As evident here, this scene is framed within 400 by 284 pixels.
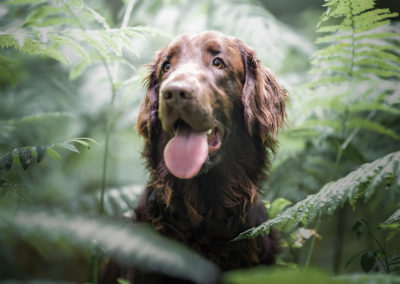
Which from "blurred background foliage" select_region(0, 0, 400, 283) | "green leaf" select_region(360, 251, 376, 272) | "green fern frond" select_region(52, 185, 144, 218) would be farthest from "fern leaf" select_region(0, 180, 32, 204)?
"green leaf" select_region(360, 251, 376, 272)

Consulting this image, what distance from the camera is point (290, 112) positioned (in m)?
3.14

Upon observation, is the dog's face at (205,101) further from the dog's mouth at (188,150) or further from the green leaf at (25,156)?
the green leaf at (25,156)

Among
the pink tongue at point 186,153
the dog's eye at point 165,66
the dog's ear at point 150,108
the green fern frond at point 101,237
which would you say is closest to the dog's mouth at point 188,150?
the pink tongue at point 186,153

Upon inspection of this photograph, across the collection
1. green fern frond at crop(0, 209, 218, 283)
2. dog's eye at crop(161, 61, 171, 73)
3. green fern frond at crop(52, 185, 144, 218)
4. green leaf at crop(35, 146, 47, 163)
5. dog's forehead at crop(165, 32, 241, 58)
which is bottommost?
green fern frond at crop(52, 185, 144, 218)

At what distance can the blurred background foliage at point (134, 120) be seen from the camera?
1.17m

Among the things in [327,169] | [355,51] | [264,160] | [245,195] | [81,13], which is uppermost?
[355,51]

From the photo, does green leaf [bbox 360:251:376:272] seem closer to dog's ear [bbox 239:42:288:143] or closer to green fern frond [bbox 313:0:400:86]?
dog's ear [bbox 239:42:288:143]

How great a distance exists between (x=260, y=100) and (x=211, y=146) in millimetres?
505

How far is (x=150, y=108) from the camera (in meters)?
2.43

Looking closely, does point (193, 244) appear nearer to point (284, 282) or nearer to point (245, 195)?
point (245, 195)

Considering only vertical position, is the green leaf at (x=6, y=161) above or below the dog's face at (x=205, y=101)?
below

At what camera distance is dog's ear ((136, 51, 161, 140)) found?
238cm

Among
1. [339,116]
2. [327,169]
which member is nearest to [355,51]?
[339,116]

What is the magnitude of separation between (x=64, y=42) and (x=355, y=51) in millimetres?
2028
